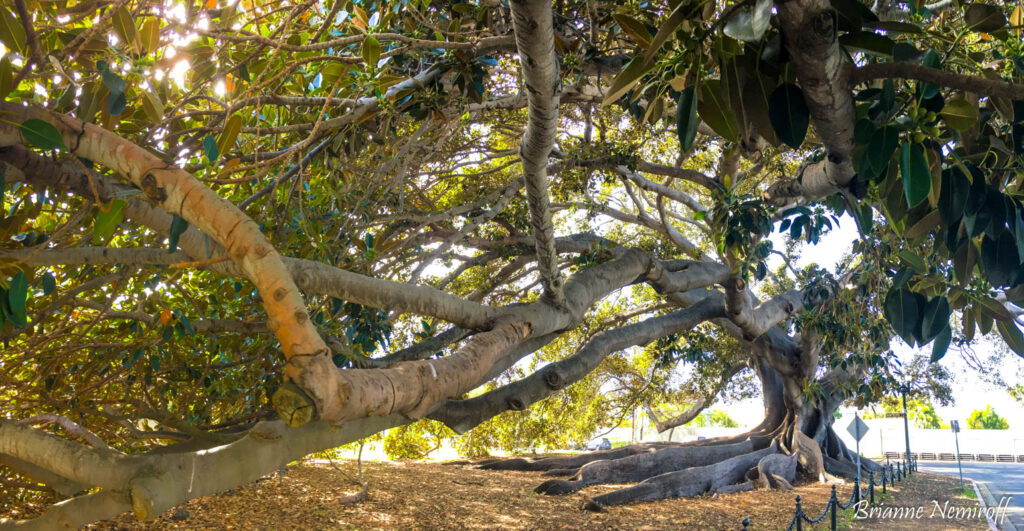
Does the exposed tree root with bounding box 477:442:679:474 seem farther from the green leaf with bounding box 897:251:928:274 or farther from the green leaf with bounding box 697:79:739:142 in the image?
the green leaf with bounding box 697:79:739:142

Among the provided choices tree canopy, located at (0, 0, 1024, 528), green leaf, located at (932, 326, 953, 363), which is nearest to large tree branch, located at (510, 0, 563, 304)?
tree canopy, located at (0, 0, 1024, 528)

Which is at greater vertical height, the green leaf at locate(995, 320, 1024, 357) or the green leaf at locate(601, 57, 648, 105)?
the green leaf at locate(601, 57, 648, 105)

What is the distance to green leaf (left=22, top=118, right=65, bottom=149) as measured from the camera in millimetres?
1819

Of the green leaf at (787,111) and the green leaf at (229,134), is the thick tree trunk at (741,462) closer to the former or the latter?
the green leaf at (229,134)

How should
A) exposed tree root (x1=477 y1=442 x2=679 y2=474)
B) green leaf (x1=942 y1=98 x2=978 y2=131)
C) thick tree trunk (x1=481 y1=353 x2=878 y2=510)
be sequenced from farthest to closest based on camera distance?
exposed tree root (x1=477 y1=442 x2=679 y2=474), thick tree trunk (x1=481 y1=353 x2=878 y2=510), green leaf (x1=942 y1=98 x2=978 y2=131)

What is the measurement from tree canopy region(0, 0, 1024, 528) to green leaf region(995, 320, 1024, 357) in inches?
1.1

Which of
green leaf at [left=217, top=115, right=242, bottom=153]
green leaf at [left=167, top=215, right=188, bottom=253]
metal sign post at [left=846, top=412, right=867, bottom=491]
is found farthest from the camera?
metal sign post at [left=846, top=412, right=867, bottom=491]

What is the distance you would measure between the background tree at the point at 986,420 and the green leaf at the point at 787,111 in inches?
2069

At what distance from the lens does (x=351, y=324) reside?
4.82 metres

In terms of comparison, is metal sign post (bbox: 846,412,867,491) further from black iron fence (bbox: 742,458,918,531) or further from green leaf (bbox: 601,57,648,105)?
green leaf (bbox: 601,57,648,105)

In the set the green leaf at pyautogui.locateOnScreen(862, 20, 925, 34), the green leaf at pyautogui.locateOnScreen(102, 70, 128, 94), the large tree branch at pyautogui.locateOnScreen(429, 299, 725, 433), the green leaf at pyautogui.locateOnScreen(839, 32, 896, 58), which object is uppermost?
the green leaf at pyautogui.locateOnScreen(102, 70, 128, 94)

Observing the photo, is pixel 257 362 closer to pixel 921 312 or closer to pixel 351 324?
pixel 351 324

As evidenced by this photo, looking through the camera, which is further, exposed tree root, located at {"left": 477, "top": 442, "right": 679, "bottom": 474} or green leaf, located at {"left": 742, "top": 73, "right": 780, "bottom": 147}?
exposed tree root, located at {"left": 477, "top": 442, "right": 679, "bottom": 474}

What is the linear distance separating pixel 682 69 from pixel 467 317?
2910 mm
